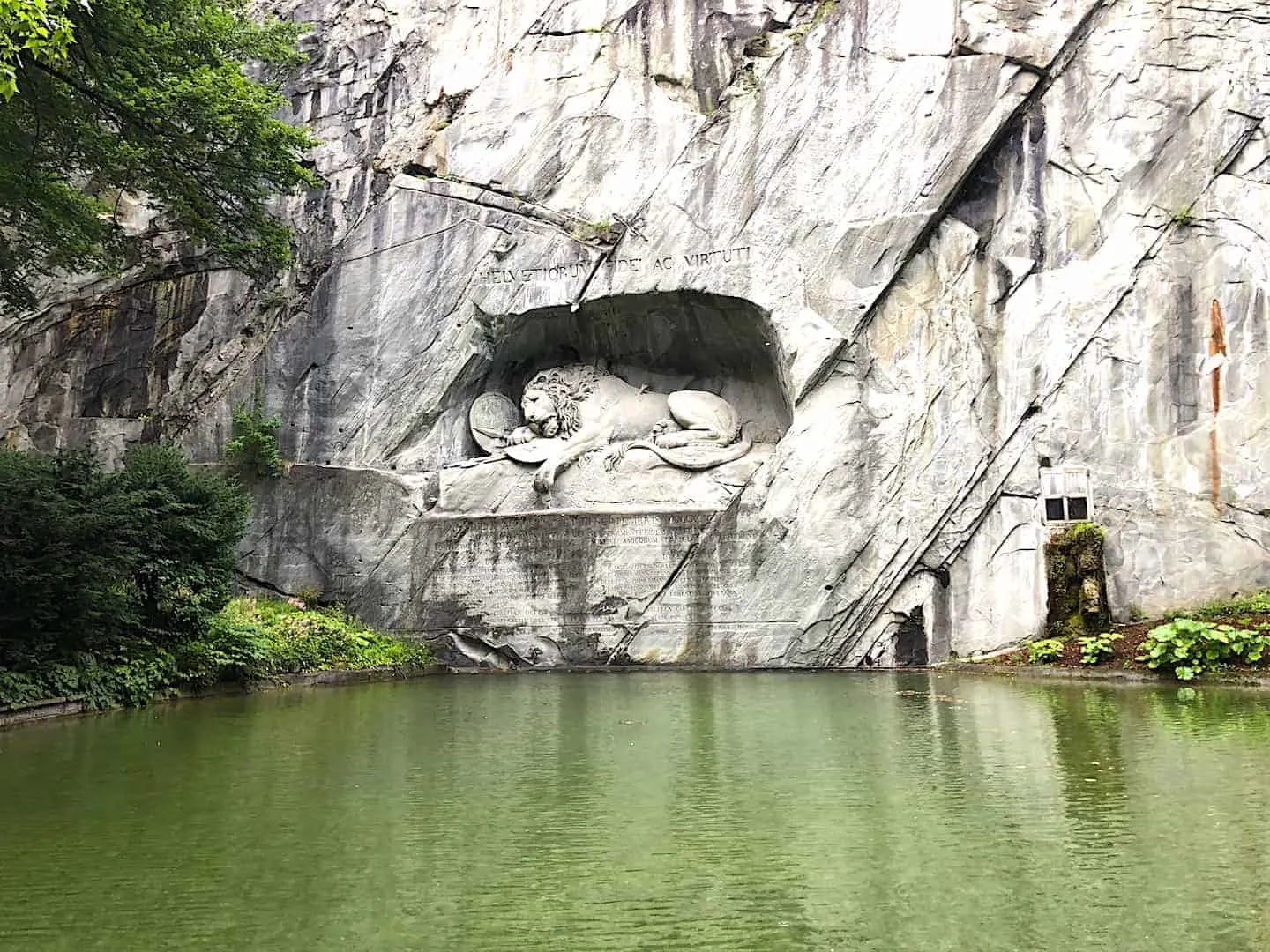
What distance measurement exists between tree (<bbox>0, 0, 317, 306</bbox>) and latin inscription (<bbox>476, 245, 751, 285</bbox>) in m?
3.10

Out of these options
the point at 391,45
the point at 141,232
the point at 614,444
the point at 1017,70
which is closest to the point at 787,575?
the point at 614,444

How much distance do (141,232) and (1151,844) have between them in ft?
Answer: 64.8

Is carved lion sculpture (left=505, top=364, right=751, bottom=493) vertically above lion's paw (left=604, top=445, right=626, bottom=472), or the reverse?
carved lion sculpture (left=505, top=364, right=751, bottom=493)

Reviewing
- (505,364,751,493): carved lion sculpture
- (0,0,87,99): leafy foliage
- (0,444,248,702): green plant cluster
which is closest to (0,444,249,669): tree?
(0,444,248,702): green plant cluster

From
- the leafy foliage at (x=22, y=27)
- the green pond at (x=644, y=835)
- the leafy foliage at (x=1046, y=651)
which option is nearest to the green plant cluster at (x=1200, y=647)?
the leafy foliage at (x=1046, y=651)

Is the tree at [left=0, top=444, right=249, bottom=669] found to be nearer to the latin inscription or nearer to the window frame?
the latin inscription

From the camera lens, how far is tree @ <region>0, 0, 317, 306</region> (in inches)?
405

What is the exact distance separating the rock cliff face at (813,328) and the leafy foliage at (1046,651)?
63 cm

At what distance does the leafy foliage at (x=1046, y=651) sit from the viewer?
41.0 ft

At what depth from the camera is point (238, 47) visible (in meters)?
17.1

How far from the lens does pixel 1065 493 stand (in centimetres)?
1359

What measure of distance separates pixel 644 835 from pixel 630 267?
39.5 ft

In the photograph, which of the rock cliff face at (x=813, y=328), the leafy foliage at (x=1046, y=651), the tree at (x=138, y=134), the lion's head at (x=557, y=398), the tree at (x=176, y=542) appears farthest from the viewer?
the lion's head at (x=557, y=398)

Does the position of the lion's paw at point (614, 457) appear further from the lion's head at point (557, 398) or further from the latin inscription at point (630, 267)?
the latin inscription at point (630, 267)
